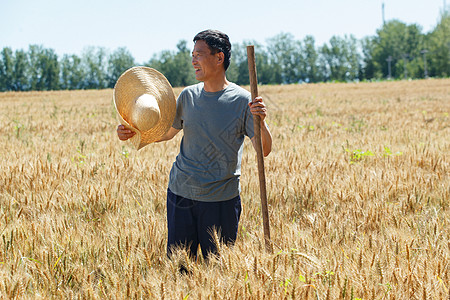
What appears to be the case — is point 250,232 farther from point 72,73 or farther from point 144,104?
point 72,73

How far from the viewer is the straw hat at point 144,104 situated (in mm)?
2609

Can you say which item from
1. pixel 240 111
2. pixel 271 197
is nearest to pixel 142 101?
pixel 240 111

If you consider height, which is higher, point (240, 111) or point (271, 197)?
point (240, 111)

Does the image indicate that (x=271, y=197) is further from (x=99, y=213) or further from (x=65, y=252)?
(x=65, y=252)

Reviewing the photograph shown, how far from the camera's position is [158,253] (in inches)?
111

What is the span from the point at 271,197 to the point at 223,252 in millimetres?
1678

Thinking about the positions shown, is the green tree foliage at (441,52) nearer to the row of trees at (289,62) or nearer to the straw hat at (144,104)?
the row of trees at (289,62)

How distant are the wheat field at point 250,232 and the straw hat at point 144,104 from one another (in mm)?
675

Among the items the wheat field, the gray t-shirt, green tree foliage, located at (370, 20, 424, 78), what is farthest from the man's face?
green tree foliage, located at (370, 20, 424, 78)

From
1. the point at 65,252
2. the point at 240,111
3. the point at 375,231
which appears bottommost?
the point at 375,231

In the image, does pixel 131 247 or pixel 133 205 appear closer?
pixel 131 247

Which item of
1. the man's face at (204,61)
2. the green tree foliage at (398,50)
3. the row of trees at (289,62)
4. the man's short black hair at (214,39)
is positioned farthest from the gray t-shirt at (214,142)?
the green tree foliage at (398,50)

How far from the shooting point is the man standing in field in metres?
2.69

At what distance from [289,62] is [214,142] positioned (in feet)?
342
